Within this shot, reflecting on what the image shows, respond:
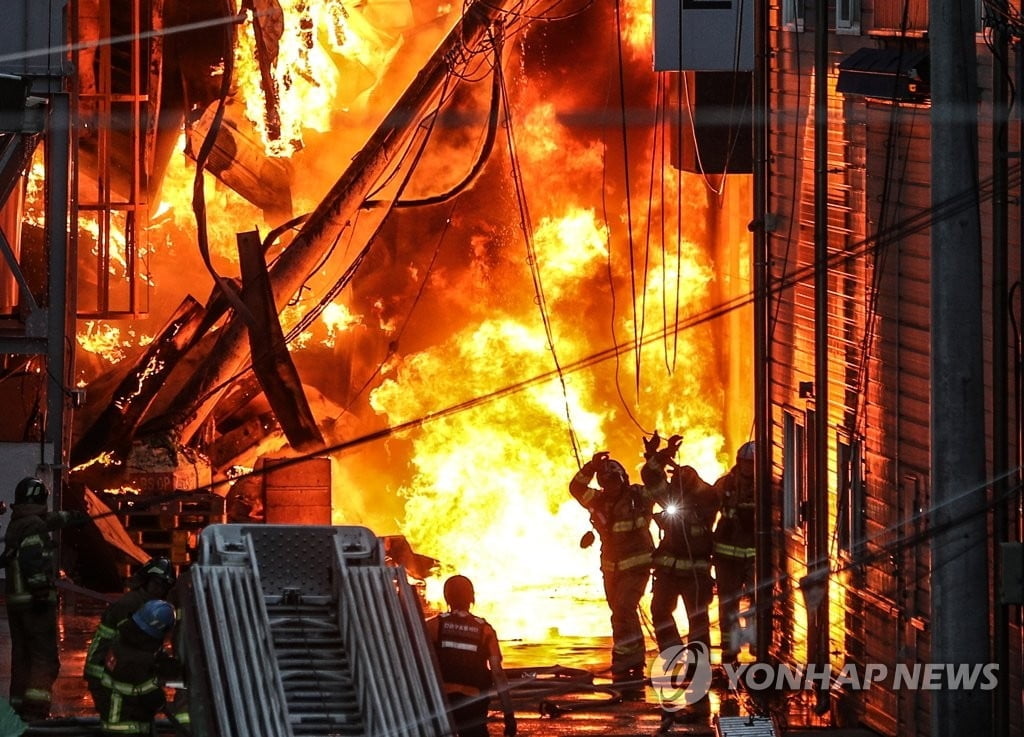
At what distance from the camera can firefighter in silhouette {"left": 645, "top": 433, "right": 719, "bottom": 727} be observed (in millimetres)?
15539

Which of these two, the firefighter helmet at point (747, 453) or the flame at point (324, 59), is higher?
the flame at point (324, 59)

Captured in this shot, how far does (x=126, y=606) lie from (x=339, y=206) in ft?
31.0

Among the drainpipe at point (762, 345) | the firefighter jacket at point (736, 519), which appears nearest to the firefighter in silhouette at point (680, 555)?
the drainpipe at point (762, 345)

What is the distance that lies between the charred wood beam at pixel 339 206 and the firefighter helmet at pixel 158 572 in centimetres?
890

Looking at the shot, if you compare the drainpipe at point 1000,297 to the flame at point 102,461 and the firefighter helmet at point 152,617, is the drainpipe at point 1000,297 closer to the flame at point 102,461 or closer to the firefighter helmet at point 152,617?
the firefighter helmet at point 152,617

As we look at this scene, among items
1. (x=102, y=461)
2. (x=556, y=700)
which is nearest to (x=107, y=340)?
(x=102, y=461)

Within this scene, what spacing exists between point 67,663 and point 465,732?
462 cm

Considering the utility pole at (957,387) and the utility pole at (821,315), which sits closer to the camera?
the utility pole at (957,387)

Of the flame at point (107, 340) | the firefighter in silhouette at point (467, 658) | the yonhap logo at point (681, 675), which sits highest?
the flame at point (107, 340)

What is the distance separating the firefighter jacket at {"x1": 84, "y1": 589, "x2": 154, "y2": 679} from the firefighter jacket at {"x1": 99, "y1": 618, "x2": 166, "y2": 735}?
26 centimetres

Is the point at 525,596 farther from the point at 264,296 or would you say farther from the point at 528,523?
the point at 264,296

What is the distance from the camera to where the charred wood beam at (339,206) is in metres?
20.2

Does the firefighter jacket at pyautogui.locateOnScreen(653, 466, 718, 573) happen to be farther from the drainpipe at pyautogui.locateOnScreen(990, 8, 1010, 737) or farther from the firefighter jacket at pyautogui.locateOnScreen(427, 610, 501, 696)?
the drainpipe at pyautogui.locateOnScreen(990, 8, 1010, 737)

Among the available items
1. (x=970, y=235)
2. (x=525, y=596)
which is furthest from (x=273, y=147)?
(x=970, y=235)
